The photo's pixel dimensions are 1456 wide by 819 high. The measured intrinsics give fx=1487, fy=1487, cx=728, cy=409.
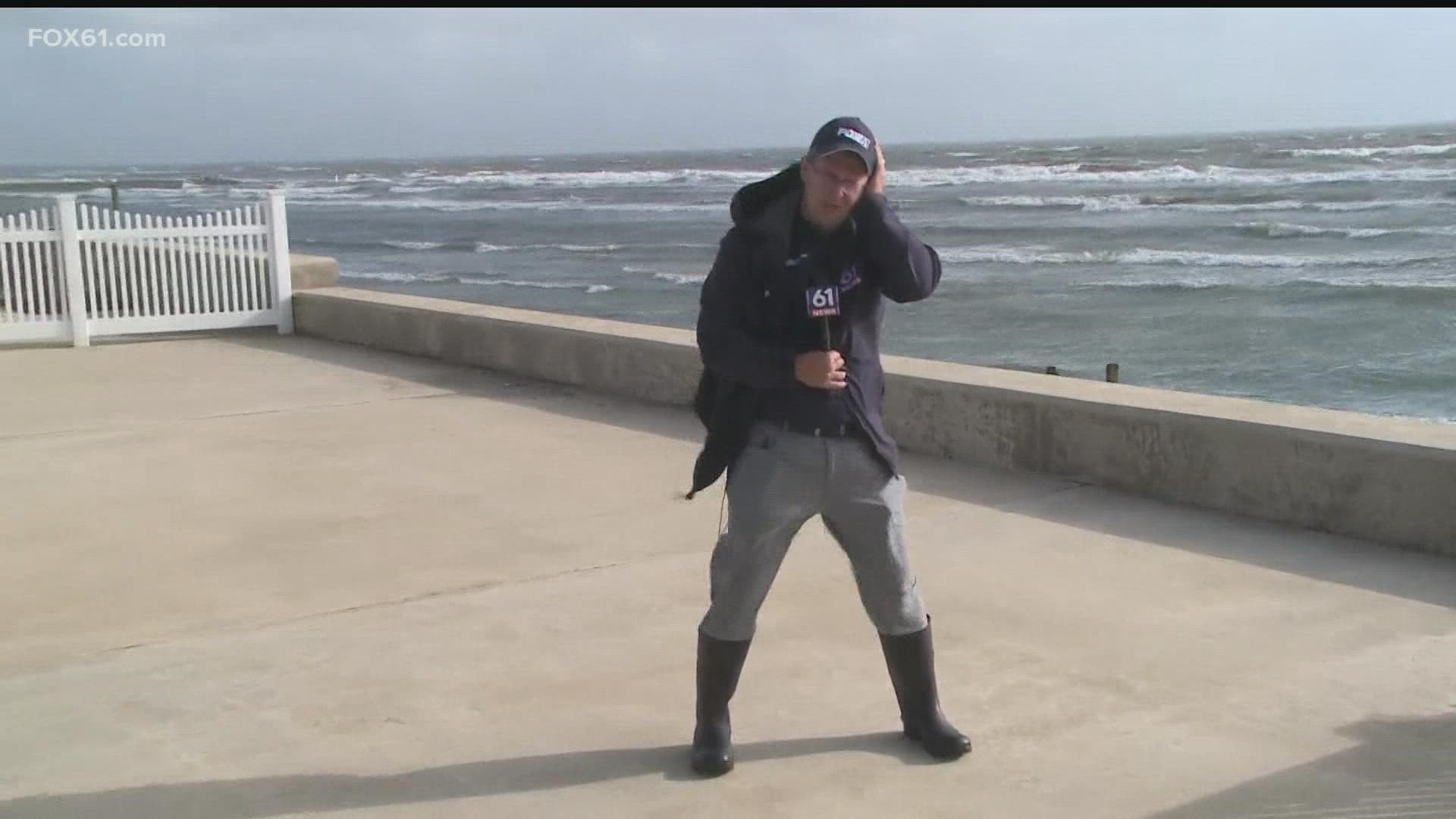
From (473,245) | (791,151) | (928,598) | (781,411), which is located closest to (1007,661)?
(928,598)

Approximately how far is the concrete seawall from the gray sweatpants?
2.84 m

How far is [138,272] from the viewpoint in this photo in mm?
12711

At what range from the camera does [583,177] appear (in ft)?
251

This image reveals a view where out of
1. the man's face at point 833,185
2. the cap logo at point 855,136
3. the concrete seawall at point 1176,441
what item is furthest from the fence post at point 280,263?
the cap logo at point 855,136

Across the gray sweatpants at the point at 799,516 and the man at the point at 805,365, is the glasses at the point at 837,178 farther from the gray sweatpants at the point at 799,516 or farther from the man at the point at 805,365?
the gray sweatpants at the point at 799,516

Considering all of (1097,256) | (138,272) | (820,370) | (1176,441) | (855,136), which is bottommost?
(1097,256)

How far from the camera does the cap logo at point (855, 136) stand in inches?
133

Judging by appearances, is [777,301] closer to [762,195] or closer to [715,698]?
[762,195]

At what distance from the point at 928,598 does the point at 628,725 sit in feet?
4.87

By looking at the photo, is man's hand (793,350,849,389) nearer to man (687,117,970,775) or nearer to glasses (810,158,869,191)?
man (687,117,970,775)

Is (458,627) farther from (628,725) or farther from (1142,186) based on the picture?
(1142,186)

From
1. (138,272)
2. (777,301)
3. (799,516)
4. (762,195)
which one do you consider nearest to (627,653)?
(799,516)

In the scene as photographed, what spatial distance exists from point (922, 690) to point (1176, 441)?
9.71 feet

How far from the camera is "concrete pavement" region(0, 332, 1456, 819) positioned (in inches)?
145
